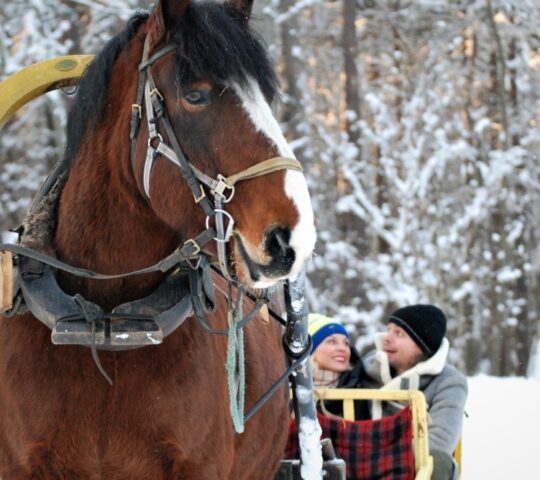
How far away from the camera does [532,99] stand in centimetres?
1620

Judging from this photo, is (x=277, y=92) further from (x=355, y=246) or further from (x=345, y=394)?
(x=355, y=246)

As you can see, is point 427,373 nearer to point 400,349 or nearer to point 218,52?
point 400,349

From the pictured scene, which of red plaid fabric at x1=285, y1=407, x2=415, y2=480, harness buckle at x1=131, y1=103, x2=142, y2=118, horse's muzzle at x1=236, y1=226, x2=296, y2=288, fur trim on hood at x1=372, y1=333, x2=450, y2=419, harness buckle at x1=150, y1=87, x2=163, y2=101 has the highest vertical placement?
harness buckle at x1=150, y1=87, x2=163, y2=101

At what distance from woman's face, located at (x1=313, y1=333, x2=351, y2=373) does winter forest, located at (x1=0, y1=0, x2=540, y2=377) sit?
31.4 ft

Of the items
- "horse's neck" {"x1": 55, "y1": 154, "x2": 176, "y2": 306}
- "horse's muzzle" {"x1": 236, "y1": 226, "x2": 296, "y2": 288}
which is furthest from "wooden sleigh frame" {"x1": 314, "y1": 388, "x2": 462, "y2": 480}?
"horse's muzzle" {"x1": 236, "y1": 226, "x2": 296, "y2": 288}

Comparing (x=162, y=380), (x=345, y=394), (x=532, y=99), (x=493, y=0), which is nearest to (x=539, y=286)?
(x=532, y=99)

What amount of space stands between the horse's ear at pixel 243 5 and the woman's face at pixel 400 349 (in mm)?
2424

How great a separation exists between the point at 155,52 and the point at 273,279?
80 centimetres

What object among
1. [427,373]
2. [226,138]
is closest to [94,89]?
[226,138]

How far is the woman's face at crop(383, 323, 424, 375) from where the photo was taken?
16.7 feet

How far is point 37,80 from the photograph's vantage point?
3.49 meters

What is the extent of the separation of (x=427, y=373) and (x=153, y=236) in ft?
7.51

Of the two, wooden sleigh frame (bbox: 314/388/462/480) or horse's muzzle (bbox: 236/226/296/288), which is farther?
wooden sleigh frame (bbox: 314/388/462/480)

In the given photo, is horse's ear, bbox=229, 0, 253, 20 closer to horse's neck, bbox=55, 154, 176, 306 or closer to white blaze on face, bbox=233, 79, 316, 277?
white blaze on face, bbox=233, 79, 316, 277
